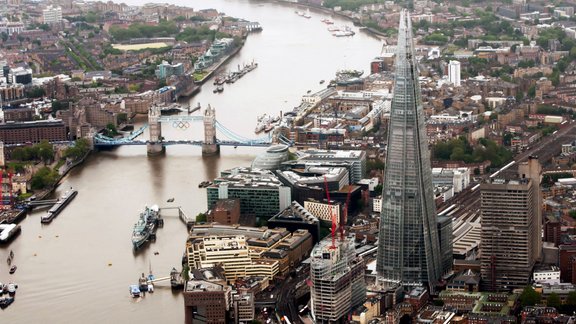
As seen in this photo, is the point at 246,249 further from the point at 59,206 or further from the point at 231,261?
the point at 59,206

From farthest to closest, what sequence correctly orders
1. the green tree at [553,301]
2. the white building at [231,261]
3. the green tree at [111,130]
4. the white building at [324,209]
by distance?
the green tree at [111,130] → the white building at [324,209] → the white building at [231,261] → the green tree at [553,301]

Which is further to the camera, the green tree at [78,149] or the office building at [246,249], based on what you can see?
the green tree at [78,149]

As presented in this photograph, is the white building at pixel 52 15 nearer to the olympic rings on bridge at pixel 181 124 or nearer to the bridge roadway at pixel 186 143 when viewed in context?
the olympic rings on bridge at pixel 181 124

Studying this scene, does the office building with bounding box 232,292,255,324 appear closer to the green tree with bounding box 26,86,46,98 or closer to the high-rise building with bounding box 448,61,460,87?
the high-rise building with bounding box 448,61,460,87

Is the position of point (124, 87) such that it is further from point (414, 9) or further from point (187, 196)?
point (414, 9)

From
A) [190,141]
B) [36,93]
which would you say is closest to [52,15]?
[36,93]

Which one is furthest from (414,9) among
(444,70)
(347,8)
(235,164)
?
(235,164)

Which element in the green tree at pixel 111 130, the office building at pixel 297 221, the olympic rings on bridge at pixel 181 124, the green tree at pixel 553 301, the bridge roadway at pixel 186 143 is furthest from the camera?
the olympic rings on bridge at pixel 181 124

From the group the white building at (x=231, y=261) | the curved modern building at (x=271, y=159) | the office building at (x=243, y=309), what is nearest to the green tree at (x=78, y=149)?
the curved modern building at (x=271, y=159)
